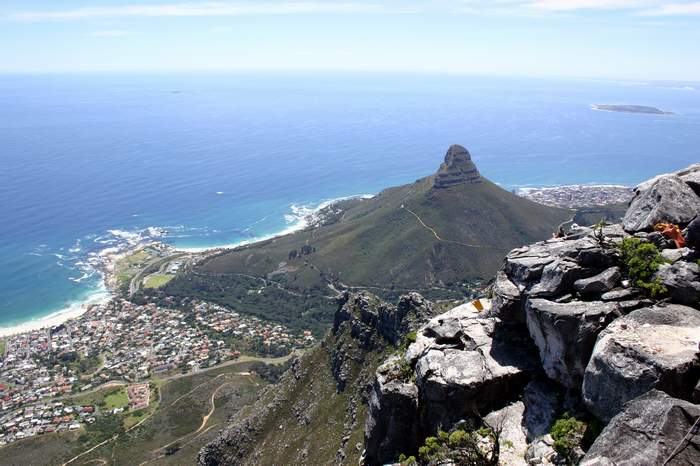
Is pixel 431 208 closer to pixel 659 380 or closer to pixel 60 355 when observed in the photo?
pixel 60 355

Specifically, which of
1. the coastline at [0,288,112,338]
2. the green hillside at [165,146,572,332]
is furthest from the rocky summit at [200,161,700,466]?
the coastline at [0,288,112,338]

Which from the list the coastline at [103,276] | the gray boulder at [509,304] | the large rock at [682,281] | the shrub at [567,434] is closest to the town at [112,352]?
the coastline at [103,276]

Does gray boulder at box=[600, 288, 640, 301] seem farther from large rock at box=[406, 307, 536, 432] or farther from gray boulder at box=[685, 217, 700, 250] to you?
large rock at box=[406, 307, 536, 432]

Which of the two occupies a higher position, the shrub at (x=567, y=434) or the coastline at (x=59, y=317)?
the shrub at (x=567, y=434)

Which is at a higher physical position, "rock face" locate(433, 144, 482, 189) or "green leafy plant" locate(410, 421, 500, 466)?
"green leafy plant" locate(410, 421, 500, 466)

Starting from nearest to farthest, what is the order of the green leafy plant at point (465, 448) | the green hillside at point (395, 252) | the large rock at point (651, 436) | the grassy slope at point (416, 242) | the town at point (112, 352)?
the large rock at point (651, 436)
the green leafy plant at point (465, 448)
the town at point (112, 352)
the green hillside at point (395, 252)
the grassy slope at point (416, 242)

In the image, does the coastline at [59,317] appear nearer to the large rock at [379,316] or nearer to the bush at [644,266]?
the large rock at [379,316]

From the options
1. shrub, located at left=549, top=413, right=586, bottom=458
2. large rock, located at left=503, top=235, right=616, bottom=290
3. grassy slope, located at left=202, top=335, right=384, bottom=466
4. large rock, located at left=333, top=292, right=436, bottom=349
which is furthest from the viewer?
large rock, located at left=333, top=292, right=436, bottom=349
